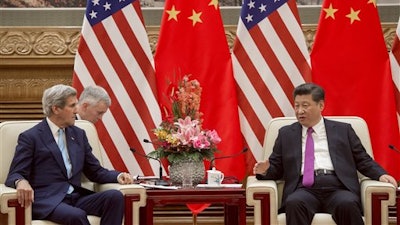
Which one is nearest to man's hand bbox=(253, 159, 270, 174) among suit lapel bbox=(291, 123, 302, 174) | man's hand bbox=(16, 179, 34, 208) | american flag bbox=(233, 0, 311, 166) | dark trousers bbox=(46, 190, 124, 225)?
suit lapel bbox=(291, 123, 302, 174)

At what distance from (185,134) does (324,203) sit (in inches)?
41.5

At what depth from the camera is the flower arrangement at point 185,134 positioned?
5.55 meters

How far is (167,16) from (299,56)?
45.5 inches

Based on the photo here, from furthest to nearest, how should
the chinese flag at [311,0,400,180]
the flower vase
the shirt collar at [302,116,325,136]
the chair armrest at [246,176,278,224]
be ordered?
the chinese flag at [311,0,400,180], the shirt collar at [302,116,325,136], the flower vase, the chair armrest at [246,176,278,224]

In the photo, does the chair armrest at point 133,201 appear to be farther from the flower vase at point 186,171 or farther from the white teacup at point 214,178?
the white teacup at point 214,178

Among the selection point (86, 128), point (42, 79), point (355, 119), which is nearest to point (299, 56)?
point (355, 119)

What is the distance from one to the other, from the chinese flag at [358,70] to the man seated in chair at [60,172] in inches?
83.1

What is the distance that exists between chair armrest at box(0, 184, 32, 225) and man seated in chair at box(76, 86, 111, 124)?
1353mm

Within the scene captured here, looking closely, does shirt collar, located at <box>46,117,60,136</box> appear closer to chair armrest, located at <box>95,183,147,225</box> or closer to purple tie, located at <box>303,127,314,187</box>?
chair armrest, located at <box>95,183,147,225</box>

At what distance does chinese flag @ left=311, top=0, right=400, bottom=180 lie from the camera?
6645 millimetres

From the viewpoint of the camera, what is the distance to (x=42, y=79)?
7.56m

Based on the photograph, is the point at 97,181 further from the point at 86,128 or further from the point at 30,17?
the point at 30,17

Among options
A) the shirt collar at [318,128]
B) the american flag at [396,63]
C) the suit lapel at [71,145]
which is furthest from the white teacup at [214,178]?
the american flag at [396,63]

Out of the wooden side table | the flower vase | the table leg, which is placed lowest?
the table leg
